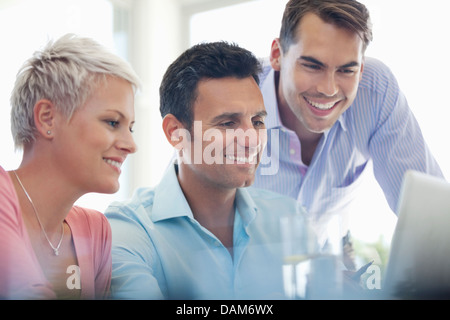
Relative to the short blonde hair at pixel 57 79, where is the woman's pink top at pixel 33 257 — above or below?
below

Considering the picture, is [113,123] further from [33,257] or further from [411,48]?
[411,48]

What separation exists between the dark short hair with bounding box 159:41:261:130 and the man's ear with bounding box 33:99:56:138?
0.34 m

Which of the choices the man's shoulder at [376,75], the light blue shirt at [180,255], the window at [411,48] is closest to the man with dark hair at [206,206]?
the light blue shirt at [180,255]

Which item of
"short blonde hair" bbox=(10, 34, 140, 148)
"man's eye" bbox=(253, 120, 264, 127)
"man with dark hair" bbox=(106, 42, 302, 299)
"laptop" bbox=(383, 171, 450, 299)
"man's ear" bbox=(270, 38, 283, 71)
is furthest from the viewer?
"man's ear" bbox=(270, 38, 283, 71)

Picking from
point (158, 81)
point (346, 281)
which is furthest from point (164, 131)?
point (346, 281)

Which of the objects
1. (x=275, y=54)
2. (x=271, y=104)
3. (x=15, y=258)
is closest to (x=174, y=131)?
(x=271, y=104)

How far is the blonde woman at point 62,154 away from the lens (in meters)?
1.18

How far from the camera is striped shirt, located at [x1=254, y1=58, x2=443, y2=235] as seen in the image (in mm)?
1481

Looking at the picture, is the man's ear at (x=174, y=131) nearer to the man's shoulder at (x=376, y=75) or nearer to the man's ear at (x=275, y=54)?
the man's ear at (x=275, y=54)

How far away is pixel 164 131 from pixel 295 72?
0.46 m

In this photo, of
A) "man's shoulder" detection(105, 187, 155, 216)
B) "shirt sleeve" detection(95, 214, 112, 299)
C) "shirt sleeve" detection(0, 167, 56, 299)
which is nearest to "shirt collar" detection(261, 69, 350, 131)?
"man's shoulder" detection(105, 187, 155, 216)

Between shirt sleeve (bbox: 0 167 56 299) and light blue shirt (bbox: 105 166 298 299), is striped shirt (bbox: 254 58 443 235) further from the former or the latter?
shirt sleeve (bbox: 0 167 56 299)

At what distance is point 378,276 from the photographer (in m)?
1.32

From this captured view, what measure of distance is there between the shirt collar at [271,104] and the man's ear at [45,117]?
1.98 feet
